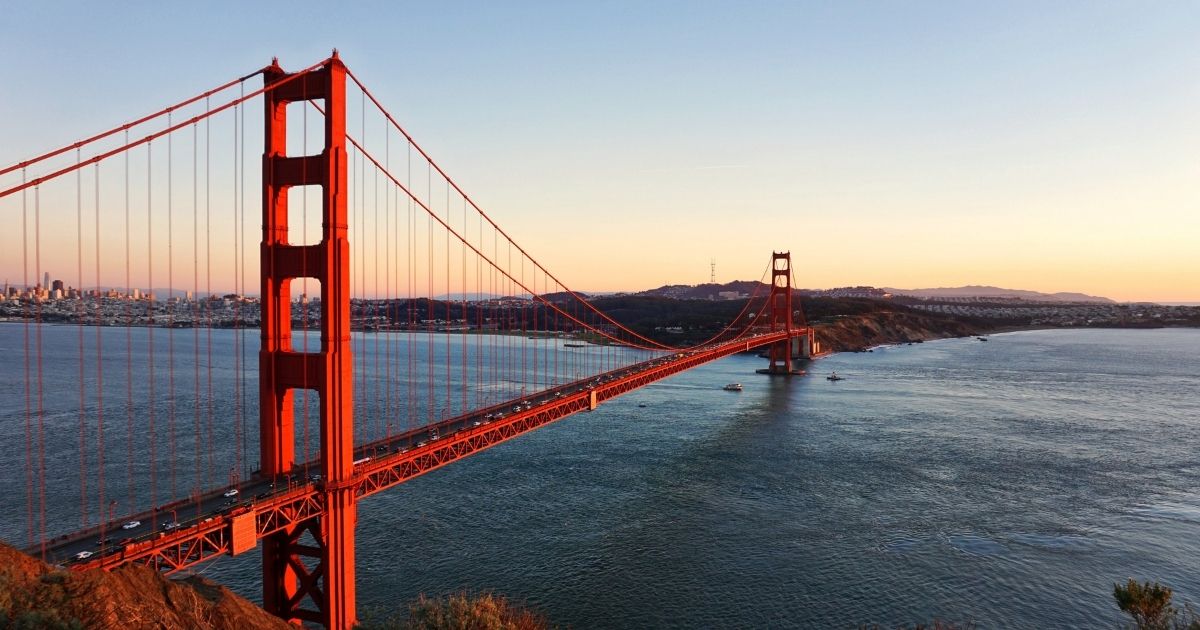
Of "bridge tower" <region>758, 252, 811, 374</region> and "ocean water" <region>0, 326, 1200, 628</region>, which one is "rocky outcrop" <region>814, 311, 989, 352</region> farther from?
"ocean water" <region>0, 326, 1200, 628</region>

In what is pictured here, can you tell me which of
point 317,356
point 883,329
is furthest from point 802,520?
point 883,329

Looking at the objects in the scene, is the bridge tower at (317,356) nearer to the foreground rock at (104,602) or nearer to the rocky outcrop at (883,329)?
the foreground rock at (104,602)

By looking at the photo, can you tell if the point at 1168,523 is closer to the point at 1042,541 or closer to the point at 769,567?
Answer: the point at 1042,541

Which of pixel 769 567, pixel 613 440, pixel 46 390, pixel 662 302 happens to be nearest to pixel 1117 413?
pixel 613 440

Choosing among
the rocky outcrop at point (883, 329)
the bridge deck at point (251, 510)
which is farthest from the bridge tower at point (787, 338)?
the bridge deck at point (251, 510)

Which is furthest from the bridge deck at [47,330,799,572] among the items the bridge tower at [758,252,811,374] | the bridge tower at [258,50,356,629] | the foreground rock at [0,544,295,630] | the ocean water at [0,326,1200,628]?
the bridge tower at [758,252,811,374]

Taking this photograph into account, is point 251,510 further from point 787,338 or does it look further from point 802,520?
point 787,338
